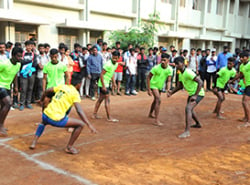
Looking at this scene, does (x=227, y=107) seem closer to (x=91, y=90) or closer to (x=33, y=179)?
(x=91, y=90)

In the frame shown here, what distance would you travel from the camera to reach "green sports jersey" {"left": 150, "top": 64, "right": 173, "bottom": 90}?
7176 millimetres

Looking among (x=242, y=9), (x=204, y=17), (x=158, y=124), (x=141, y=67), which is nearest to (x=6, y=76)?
(x=158, y=124)

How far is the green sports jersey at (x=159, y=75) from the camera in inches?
283

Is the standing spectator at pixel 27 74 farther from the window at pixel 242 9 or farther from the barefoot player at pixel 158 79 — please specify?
the window at pixel 242 9

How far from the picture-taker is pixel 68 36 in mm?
13164

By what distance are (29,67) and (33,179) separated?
4.99 metres

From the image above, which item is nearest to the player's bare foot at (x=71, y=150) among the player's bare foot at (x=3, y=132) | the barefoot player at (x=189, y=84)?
the player's bare foot at (x=3, y=132)

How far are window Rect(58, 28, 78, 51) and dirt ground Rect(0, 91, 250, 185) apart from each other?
585cm

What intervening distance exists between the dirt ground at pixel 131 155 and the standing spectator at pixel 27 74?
0.72 meters

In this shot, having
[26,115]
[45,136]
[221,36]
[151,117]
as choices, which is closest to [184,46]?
[221,36]

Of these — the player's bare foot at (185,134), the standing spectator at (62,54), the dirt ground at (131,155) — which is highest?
the standing spectator at (62,54)

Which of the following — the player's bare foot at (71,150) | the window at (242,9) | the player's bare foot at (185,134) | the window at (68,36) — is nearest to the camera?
the player's bare foot at (71,150)

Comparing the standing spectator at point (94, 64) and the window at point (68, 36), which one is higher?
the window at point (68, 36)

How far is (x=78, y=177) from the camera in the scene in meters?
4.04
